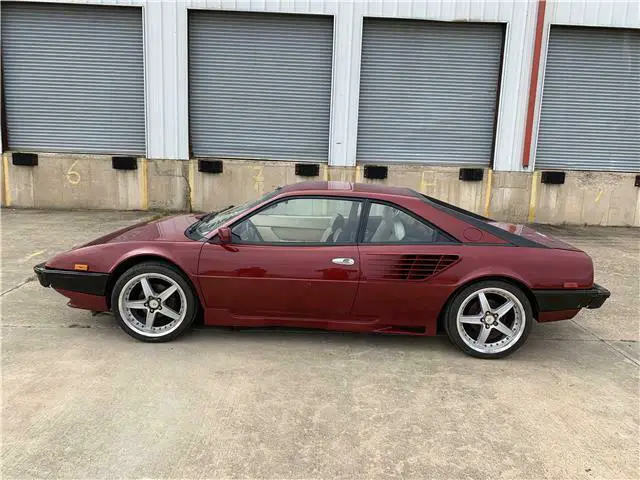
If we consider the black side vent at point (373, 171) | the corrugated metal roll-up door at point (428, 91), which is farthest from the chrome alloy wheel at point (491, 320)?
the corrugated metal roll-up door at point (428, 91)

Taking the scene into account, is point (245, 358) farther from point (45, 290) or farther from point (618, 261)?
point (618, 261)

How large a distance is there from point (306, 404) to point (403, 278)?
4.23ft

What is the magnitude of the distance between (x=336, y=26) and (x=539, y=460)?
29.0ft

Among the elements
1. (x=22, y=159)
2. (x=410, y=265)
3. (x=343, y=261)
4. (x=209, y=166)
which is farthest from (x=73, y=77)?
(x=410, y=265)

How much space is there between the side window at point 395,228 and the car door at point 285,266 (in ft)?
0.43

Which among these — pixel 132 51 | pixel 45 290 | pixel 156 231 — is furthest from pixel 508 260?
pixel 132 51

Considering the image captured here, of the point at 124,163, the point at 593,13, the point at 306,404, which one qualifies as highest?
the point at 593,13

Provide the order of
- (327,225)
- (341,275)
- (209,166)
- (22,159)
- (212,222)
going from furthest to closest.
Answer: (209,166)
(22,159)
(212,222)
(327,225)
(341,275)

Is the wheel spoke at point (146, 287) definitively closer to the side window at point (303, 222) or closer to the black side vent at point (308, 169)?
the side window at point (303, 222)

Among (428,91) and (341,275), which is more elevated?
(428,91)

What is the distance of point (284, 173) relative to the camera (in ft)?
34.4

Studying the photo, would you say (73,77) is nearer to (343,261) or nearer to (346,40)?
(346,40)

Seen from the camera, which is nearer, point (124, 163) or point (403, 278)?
point (403, 278)

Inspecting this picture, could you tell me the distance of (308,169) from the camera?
10.4 metres
